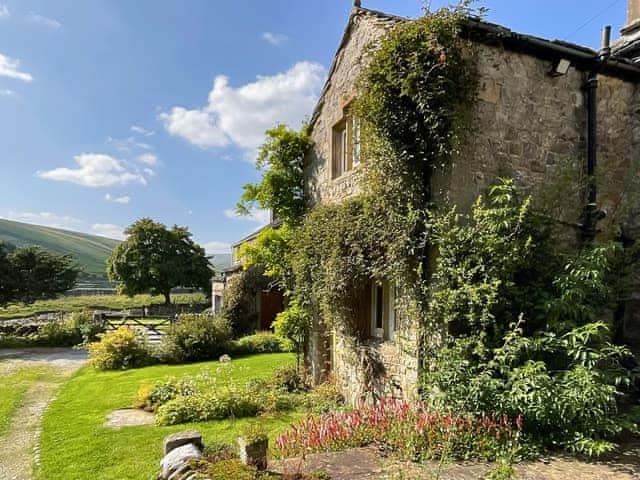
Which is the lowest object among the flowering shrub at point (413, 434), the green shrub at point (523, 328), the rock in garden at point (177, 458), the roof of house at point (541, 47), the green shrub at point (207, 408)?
the green shrub at point (207, 408)

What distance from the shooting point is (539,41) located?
616 cm

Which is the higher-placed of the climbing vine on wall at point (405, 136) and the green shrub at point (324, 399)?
the climbing vine on wall at point (405, 136)

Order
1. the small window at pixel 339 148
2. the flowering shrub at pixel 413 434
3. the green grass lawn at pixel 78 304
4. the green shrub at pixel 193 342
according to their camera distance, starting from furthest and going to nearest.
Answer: the green grass lawn at pixel 78 304, the green shrub at pixel 193 342, the small window at pixel 339 148, the flowering shrub at pixel 413 434

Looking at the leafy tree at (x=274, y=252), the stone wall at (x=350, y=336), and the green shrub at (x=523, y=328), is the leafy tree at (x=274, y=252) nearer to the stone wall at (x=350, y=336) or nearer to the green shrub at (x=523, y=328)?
the stone wall at (x=350, y=336)

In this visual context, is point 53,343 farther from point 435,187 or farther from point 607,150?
point 607,150

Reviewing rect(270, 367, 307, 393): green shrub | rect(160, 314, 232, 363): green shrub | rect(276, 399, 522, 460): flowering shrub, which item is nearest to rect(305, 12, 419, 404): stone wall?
rect(270, 367, 307, 393): green shrub

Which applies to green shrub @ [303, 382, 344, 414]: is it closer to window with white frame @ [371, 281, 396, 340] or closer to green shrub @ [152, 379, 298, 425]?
green shrub @ [152, 379, 298, 425]

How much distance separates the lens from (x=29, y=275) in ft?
75.7

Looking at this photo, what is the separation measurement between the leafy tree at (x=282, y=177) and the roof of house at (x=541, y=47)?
427 centimetres

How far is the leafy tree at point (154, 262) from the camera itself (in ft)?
121

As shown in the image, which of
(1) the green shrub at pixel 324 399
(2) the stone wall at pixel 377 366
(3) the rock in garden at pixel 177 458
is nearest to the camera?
(3) the rock in garden at pixel 177 458

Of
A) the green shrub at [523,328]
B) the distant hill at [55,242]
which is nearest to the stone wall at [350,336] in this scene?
the green shrub at [523,328]

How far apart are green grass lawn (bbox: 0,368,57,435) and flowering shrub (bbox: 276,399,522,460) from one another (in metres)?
7.33

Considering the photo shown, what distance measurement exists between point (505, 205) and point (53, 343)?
23.3 metres
